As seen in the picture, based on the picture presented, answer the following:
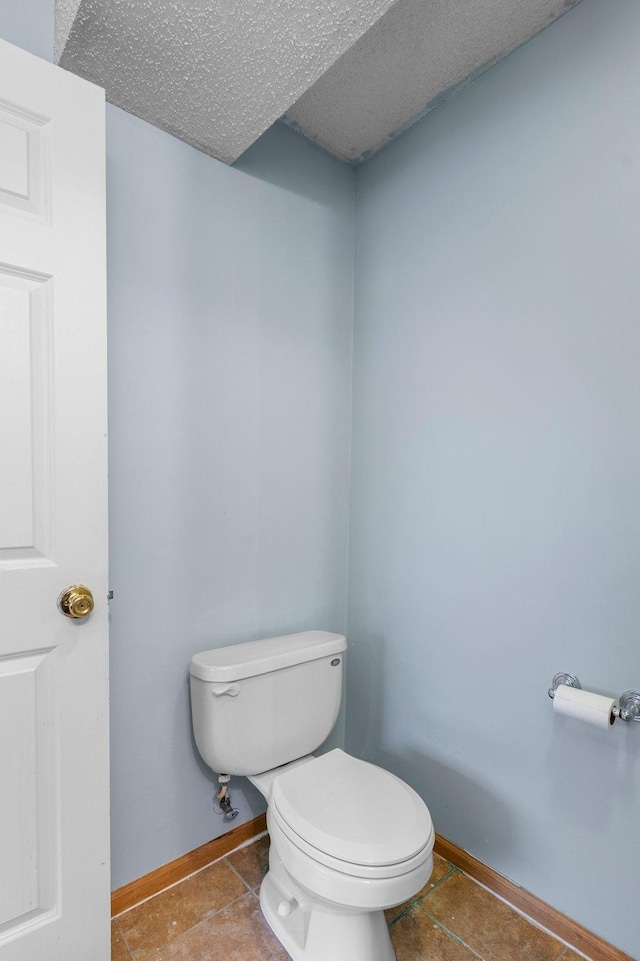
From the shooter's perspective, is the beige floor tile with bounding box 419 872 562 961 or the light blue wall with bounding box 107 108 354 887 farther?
the light blue wall with bounding box 107 108 354 887

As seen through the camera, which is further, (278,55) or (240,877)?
(240,877)

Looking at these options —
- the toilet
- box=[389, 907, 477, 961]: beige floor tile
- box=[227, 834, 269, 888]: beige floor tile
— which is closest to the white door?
the toilet

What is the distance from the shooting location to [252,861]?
1.60m

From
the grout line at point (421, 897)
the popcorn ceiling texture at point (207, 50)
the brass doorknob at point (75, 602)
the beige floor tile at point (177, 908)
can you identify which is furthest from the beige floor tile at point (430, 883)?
the popcorn ceiling texture at point (207, 50)

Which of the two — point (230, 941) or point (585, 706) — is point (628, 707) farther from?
point (230, 941)

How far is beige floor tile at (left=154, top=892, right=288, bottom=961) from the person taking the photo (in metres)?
1.28

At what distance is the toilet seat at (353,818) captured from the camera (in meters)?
1.10

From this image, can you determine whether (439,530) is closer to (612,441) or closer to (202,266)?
(612,441)

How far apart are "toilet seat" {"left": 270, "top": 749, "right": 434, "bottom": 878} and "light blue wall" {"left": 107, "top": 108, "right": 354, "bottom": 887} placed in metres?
0.42

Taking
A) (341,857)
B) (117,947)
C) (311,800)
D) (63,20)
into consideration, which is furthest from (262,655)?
(63,20)

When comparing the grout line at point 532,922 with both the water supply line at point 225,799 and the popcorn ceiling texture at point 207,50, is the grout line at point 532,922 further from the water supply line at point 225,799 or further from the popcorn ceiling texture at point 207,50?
the popcorn ceiling texture at point 207,50

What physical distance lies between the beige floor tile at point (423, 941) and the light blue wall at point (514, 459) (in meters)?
0.24

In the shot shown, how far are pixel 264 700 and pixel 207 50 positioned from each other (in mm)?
1663

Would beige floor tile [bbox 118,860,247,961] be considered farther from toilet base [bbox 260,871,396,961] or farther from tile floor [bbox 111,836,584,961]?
toilet base [bbox 260,871,396,961]
